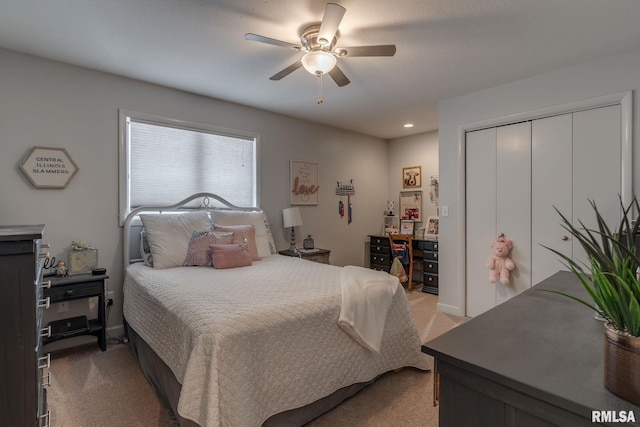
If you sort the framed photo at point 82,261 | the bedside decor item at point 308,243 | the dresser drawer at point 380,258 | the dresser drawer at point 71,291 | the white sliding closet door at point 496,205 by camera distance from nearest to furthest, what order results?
the dresser drawer at point 71,291
the framed photo at point 82,261
the white sliding closet door at point 496,205
the bedside decor item at point 308,243
the dresser drawer at point 380,258

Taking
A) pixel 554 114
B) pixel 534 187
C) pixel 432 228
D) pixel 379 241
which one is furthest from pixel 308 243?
pixel 554 114

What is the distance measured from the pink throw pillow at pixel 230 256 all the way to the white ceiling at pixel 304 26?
1.59 m

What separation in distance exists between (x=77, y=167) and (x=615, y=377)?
3507 mm

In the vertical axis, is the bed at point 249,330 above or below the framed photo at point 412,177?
below

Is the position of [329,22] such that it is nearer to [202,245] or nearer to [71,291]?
[202,245]

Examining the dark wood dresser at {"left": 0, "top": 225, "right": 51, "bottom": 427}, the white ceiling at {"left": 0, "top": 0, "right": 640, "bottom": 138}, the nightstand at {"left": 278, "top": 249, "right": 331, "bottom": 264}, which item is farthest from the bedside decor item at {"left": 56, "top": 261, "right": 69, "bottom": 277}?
the nightstand at {"left": 278, "top": 249, "right": 331, "bottom": 264}

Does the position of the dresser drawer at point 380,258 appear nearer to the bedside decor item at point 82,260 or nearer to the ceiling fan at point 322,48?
the ceiling fan at point 322,48

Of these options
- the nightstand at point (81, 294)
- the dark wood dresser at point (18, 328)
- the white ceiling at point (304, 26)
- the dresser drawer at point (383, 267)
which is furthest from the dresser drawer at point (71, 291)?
the dresser drawer at point (383, 267)

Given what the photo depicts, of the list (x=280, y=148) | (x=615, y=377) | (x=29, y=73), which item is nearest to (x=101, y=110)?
(x=29, y=73)

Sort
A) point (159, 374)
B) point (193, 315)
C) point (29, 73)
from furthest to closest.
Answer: point (29, 73), point (159, 374), point (193, 315)

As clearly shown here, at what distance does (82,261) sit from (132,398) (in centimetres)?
134

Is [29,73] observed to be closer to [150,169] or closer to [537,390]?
[150,169]

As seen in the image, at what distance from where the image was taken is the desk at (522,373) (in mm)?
634

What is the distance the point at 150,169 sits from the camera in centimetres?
316
